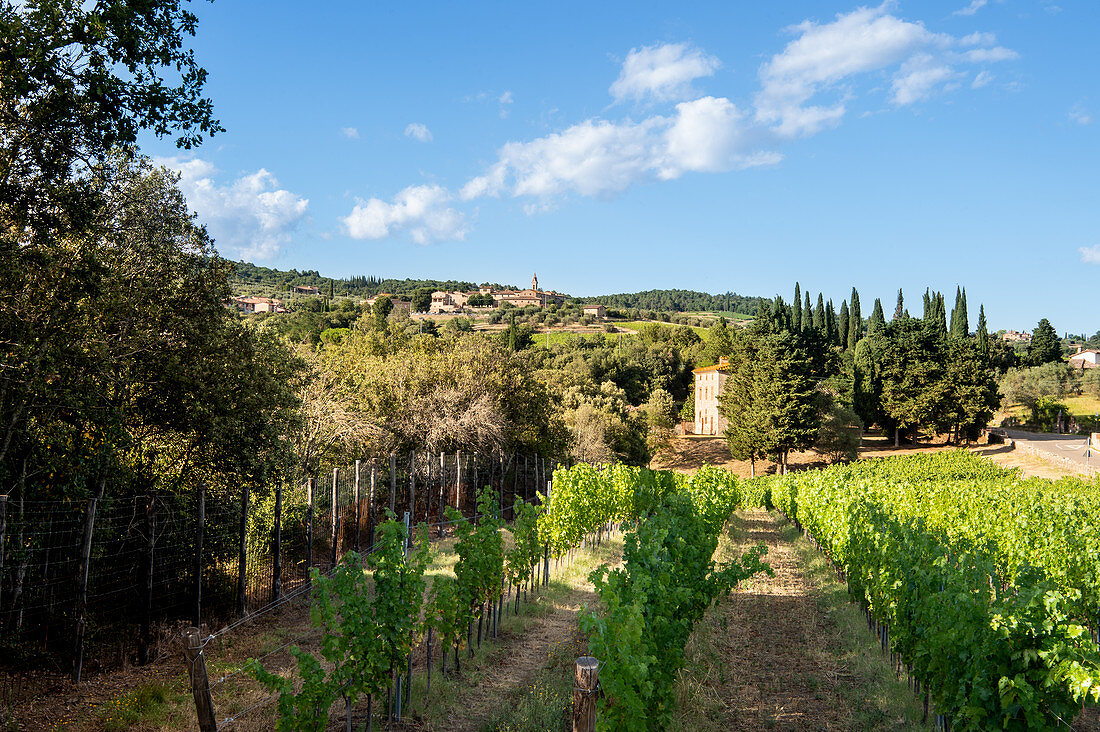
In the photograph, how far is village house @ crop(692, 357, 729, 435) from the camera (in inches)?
2564

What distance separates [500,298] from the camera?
152 m

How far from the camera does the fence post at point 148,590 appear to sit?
771cm

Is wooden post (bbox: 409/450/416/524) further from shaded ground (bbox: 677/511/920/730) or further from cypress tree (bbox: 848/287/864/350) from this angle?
cypress tree (bbox: 848/287/864/350)

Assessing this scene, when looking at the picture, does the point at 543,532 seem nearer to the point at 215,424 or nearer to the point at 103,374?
Answer: the point at 215,424

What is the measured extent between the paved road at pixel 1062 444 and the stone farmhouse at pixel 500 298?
3684 inches

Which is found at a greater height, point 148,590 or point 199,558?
point 199,558

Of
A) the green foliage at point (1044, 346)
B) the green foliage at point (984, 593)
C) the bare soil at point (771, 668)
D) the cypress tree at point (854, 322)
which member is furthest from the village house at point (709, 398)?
the bare soil at point (771, 668)

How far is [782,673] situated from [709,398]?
199 ft

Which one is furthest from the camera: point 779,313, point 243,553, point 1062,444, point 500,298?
point 500,298

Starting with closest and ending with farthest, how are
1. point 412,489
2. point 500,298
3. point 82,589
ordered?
1. point 82,589
2. point 412,489
3. point 500,298

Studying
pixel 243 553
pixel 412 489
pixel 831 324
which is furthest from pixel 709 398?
pixel 243 553

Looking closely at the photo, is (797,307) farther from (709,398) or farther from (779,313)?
(779,313)

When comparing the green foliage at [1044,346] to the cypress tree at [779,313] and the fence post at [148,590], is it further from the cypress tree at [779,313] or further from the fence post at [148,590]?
the fence post at [148,590]

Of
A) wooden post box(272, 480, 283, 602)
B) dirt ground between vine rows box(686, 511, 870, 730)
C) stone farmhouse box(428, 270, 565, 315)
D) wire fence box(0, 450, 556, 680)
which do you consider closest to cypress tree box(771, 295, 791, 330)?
dirt ground between vine rows box(686, 511, 870, 730)
